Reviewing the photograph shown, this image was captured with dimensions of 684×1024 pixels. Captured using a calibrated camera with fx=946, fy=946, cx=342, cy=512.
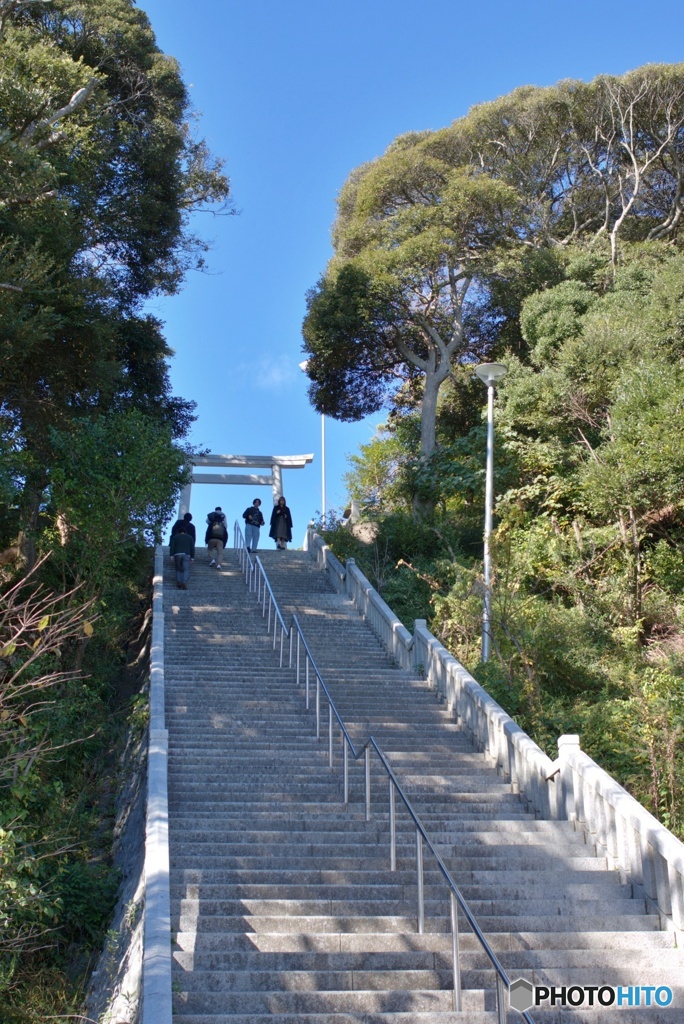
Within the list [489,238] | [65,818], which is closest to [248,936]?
[65,818]

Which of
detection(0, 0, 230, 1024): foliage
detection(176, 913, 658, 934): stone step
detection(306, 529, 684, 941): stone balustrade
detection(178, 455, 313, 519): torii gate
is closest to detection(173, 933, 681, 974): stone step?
detection(176, 913, 658, 934): stone step

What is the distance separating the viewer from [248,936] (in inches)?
259

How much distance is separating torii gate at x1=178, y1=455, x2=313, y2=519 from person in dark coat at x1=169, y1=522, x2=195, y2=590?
9.12 m

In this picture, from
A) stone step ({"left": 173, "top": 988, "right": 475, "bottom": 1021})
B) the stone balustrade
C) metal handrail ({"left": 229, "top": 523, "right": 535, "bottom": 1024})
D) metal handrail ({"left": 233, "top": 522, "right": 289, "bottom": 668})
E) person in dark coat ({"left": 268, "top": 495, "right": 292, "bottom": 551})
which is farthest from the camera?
person in dark coat ({"left": 268, "top": 495, "right": 292, "bottom": 551})

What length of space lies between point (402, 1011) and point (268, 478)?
23332mm

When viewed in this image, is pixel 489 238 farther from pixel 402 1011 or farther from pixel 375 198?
pixel 402 1011

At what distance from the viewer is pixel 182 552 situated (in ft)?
59.3

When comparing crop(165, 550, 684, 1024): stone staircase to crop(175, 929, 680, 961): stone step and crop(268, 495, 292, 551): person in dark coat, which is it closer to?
crop(175, 929, 680, 961): stone step

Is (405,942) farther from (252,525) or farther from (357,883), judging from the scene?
(252,525)

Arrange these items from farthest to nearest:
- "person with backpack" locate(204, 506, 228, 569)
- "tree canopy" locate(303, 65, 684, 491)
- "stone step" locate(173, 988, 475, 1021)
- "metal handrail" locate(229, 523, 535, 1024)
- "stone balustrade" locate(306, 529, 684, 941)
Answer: "tree canopy" locate(303, 65, 684, 491), "person with backpack" locate(204, 506, 228, 569), "stone balustrade" locate(306, 529, 684, 941), "stone step" locate(173, 988, 475, 1021), "metal handrail" locate(229, 523, 535, 1024)

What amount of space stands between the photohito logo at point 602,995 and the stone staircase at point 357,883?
0.26 ft

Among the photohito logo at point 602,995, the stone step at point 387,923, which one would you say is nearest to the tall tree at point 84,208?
the stone step at point 387,923

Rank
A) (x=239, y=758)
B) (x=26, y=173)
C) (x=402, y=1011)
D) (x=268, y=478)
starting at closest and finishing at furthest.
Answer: (x=402, y=1011) < (x=239, y=758) < (x=26, y=173) < (x=268, y=478)

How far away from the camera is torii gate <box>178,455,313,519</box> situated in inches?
1096
